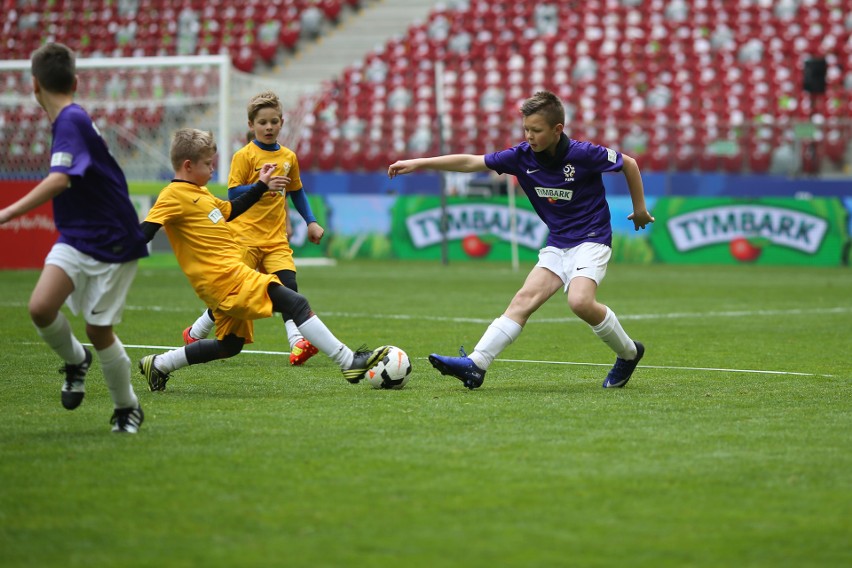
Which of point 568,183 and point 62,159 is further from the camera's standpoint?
point 568,183

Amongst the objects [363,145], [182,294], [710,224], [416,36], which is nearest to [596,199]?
[182,294]

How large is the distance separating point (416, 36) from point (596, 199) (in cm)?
2461

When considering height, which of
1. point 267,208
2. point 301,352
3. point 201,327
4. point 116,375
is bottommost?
point 301,352

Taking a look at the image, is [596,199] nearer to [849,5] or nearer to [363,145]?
[363,145]

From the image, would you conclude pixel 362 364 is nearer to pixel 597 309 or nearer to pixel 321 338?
pixel 321 338

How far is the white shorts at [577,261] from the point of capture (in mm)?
7895

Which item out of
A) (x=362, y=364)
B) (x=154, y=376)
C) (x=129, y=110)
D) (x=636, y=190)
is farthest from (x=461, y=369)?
(x=129, y=110)

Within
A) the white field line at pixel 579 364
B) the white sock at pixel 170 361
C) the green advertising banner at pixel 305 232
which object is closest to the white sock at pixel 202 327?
the white field line at pixel 579 364

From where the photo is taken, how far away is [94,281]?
20.1 feet

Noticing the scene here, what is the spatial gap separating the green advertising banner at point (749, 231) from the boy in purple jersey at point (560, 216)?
15.3 metres

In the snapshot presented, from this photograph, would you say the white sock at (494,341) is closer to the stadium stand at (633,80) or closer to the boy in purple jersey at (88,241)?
the boy in purple jersey at (88,241)

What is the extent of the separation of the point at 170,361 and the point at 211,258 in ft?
2.52

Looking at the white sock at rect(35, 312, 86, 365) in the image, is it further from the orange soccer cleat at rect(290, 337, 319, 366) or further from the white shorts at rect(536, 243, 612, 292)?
the white shorts at rect(536, 243, 612, 292)

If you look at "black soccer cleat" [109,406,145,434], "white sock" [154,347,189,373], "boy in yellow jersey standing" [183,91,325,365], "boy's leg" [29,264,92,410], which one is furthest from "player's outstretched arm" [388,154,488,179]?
"black soccer cleat" [109,406,145,434]
